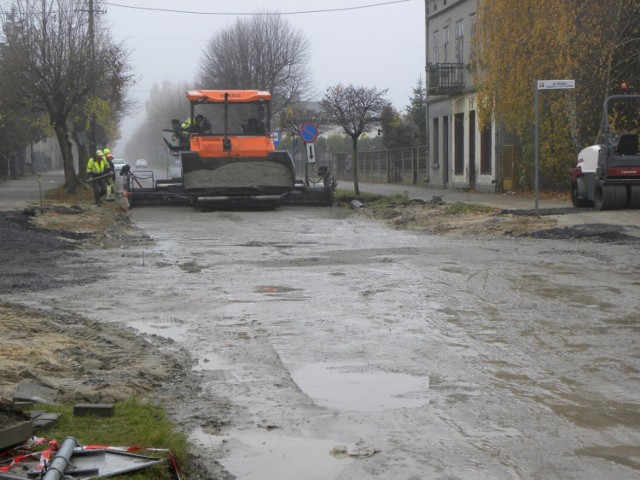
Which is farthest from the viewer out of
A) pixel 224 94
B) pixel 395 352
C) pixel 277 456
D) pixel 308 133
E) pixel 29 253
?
pixel 308 133

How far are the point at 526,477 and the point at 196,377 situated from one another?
302cm

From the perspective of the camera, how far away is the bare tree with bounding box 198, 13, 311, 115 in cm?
6794

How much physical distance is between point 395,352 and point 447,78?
3330 cm

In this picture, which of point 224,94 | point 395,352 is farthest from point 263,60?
point 395,352

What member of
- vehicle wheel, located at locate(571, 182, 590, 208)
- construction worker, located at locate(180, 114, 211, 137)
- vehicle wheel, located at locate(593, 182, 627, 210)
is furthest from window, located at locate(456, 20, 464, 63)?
vehicle wheel, located at locate(593, 182, 627, 210)

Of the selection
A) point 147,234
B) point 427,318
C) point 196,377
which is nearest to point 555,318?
point 427,318

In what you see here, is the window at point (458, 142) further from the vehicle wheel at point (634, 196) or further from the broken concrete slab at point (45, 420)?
the broken concrete slab at point (45, 420)

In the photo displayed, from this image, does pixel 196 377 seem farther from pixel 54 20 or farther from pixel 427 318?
pixel 54 20

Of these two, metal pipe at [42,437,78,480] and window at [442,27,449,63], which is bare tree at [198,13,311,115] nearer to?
window at [442,27,449,63]

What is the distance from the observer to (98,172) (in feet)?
100

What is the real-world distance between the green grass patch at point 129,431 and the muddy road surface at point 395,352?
0.20 meters

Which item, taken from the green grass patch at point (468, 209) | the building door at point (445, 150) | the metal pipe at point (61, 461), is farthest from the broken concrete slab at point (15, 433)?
the building door at point (445, 150)

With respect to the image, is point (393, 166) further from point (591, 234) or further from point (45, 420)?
point (45, 420)

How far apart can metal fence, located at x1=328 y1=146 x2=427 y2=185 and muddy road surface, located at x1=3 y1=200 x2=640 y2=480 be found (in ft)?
103
